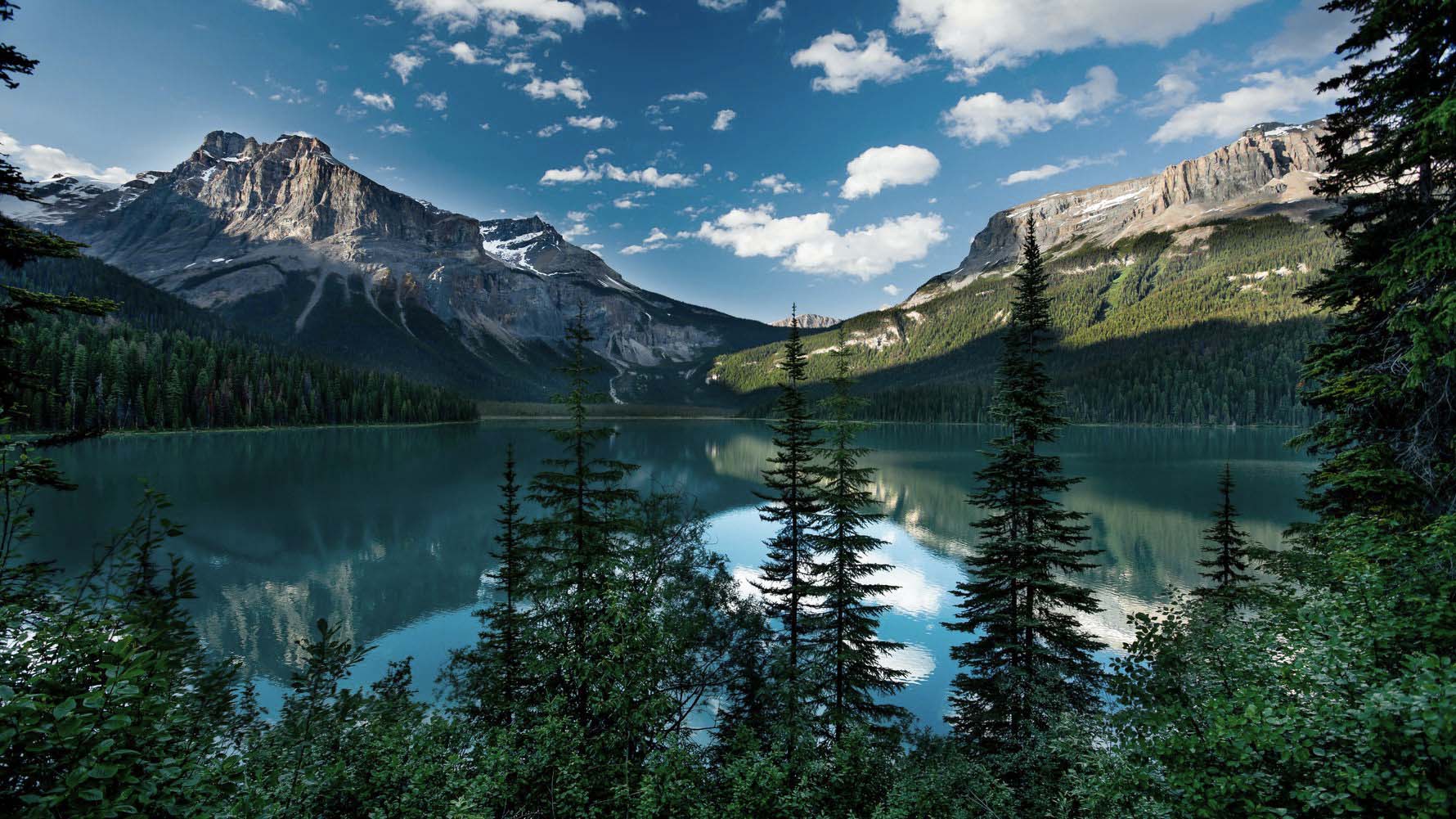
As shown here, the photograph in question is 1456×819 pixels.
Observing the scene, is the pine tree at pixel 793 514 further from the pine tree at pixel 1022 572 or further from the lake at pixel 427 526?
the lake at pixel 427 526

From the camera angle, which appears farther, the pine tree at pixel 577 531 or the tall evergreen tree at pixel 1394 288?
the pine tree at pixel 577 531

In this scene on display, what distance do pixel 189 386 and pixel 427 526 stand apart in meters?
103

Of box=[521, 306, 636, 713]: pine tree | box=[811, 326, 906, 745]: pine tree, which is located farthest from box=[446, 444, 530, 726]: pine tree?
box=[811, 326, 906, 745]: pine tree

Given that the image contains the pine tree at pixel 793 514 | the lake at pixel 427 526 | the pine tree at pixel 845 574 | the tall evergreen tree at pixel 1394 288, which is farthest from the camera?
the lake at pixel 427 526

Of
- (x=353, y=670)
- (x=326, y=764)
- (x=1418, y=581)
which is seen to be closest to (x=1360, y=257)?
(x=1418, y=581)

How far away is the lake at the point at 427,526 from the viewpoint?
1116 inches

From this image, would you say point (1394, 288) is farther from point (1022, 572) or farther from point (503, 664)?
point (503, 664)

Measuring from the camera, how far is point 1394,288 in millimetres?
10688

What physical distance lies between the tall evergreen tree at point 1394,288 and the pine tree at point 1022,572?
598 cm

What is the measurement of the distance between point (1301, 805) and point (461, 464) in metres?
91.1

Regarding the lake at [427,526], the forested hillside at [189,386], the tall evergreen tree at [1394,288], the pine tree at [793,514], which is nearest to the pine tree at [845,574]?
the pine tree at [793,514]

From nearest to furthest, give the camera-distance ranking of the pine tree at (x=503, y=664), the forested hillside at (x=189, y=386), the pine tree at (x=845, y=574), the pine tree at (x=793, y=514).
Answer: the pine tree at (x=503, y=664)
the pine tree at (x=845, y=574)
the pine tree at (x=793, y=514)
the forested hillside at (x=189, y=386)

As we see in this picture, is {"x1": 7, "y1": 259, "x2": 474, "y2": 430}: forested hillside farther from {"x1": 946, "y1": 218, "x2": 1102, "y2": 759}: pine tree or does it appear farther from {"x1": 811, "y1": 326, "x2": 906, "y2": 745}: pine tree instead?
{"x1": 946, "y1": 218, "x2": 1102, "y2": 759}: pine tree

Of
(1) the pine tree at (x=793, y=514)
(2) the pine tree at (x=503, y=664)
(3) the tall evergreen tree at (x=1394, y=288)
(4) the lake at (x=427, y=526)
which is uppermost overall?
(3) the tall evergreen tree at (x=1394, y=288)
